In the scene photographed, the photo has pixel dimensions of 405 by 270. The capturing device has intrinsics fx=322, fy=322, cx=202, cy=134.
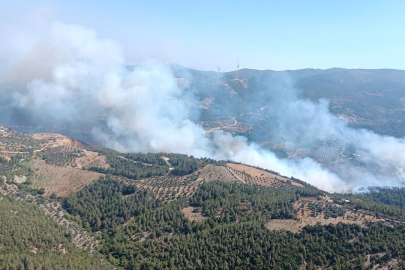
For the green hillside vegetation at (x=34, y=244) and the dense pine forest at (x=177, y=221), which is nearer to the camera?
the green hillside vegetation at (x=34, y=244)

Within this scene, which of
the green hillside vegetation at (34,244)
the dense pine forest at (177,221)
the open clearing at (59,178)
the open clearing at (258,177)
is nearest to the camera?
the green hillside vegetation at (34,244)

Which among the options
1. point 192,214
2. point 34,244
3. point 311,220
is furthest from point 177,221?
point 311,220

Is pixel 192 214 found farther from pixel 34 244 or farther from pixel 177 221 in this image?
pixel 34 244

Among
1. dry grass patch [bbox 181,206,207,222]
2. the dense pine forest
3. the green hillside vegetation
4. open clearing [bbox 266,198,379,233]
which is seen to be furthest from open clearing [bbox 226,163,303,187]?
the green hillside vegetation

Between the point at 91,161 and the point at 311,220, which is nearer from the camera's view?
the point at 311,220

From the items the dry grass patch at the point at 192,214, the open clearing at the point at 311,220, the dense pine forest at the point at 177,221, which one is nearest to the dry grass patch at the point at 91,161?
the dense pine forest at the point at 177,221

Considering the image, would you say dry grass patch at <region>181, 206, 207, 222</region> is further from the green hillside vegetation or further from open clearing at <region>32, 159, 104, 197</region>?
open clearing at <region>32, 159, 104, 197</region>

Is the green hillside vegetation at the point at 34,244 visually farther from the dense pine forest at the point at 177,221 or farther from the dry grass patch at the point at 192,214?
the dry grass patch at the point at 192,214

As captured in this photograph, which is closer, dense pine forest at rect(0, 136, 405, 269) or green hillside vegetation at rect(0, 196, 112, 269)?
green hillside vegetation at rect(0, 196, 112, 269)

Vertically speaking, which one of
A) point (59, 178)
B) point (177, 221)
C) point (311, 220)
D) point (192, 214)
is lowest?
point (177, 221)

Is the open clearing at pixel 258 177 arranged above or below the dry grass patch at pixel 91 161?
below

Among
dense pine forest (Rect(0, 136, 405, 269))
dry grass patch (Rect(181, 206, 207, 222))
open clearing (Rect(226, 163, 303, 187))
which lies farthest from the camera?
open clearing (Rect(226, 163, 303, 187))

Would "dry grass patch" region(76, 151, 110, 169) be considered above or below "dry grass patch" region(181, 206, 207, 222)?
above
